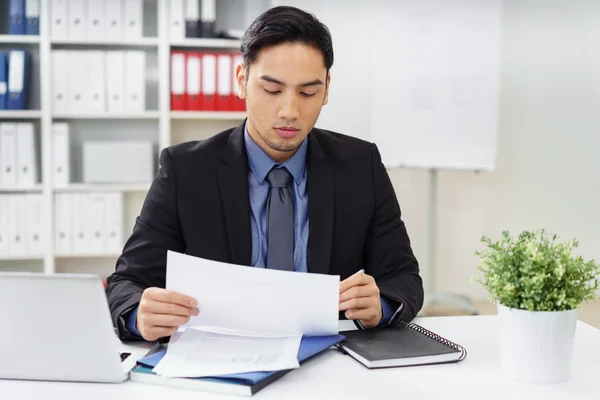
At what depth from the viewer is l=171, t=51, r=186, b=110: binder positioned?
3.43 m

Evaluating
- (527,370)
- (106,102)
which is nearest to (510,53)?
(106,102)

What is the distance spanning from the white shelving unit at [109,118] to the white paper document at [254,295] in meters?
2.46

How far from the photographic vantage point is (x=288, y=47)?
1.50 m

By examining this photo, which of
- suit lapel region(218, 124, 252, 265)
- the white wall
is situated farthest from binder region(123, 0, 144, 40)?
suit lapel region(218, 124, 252, 265)

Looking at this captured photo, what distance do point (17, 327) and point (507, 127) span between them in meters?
3.46

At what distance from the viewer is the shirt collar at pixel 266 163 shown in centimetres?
161

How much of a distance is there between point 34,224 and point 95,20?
3.56 ft

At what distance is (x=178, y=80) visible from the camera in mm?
3482

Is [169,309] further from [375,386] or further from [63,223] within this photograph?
[63,223]

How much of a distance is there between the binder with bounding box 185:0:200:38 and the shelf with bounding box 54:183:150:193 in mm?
822

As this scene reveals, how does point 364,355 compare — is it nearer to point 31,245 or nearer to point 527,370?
point 527,370

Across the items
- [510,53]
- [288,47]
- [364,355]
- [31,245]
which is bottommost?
[31,245]

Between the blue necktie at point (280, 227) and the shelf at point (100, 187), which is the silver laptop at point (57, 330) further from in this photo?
the shelf at point (100, 187)

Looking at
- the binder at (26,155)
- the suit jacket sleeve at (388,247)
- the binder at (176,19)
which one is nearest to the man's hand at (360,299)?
the suit jacket sleeve at (388,247)
